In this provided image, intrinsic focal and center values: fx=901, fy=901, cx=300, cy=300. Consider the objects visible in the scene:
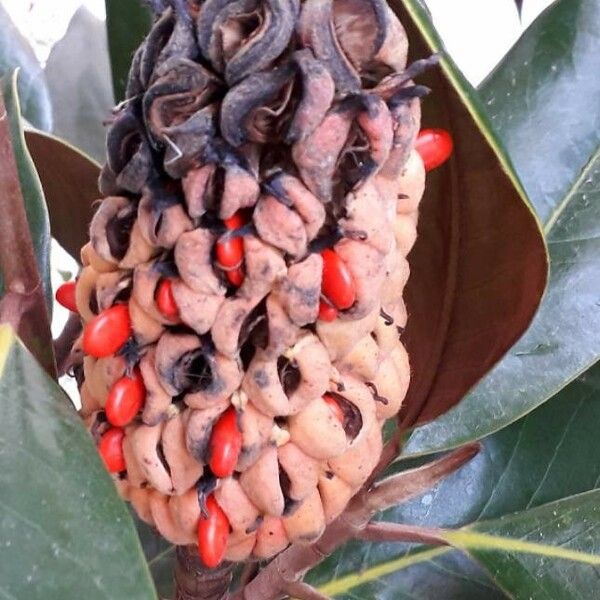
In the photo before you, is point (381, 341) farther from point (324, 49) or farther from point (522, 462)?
point (522, 462)

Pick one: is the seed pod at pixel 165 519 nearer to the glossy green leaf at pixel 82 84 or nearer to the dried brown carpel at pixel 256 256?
the dried brown carpel at pixel 256 256

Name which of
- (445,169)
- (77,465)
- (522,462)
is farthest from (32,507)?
(522,462)

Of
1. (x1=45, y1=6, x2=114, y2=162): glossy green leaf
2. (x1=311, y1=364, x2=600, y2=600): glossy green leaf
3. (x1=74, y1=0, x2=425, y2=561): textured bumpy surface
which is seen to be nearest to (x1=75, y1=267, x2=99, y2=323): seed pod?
(x1=74, y1=0, x2=425, y2=561): textured bumpy surface

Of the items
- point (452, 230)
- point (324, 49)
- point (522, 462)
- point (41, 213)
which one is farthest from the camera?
point (522, 462)

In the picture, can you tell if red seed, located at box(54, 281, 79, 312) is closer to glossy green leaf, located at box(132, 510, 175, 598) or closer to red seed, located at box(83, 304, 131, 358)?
red seed, located at box(83, 304, 131, 358)

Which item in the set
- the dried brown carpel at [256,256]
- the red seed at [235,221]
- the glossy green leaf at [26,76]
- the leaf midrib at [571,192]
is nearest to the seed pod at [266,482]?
the dried brown carpel at [256,256]

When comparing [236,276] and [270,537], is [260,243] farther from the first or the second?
[270,537]
